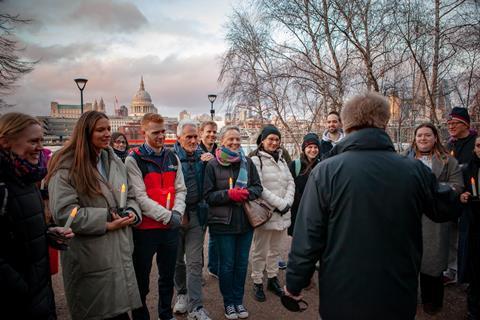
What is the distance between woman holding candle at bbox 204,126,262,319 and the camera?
131 inches

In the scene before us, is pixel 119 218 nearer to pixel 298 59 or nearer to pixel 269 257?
pixel 269 257

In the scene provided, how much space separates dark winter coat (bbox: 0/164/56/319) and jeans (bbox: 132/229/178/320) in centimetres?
92

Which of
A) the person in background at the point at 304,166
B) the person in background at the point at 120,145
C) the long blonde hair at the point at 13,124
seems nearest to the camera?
the long blonde hair at the point at 13,124

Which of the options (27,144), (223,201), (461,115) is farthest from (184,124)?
(461,115)

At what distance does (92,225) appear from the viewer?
2225 millimetres

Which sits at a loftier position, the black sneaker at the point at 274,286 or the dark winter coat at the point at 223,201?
the dark winter coat at the point at 223,201

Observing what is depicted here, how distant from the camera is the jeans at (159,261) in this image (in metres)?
2.88

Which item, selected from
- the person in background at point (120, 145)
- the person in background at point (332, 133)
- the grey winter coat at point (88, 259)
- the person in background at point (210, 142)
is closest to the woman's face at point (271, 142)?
the person in background at point (210, 142)

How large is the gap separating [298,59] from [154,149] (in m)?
8.04

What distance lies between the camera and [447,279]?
4.11 m

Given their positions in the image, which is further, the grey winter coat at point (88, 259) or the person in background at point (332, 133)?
the person in background at point (332, 133)

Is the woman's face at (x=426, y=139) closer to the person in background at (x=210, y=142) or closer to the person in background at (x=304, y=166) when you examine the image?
the person in background at (x=304, y=166)

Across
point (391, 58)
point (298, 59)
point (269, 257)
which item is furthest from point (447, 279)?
point (298, 59)

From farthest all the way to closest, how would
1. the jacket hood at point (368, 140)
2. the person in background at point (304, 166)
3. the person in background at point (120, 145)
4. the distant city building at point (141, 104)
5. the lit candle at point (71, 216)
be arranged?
the distant city building at point (141, 104), the person in background at point (120, 145), the person in background at point (304, 166), the lit candle at point (71, 216), the jacket hood at point (368, 140)
